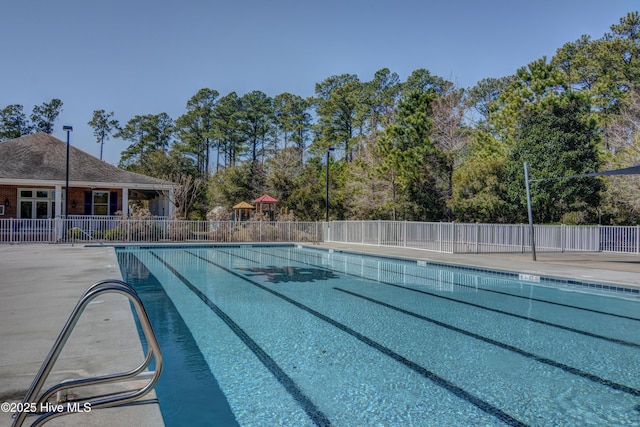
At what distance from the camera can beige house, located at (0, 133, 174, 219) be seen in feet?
72.8

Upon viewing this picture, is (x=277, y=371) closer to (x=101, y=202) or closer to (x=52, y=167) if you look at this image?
(x=101, y=202)

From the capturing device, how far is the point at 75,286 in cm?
764

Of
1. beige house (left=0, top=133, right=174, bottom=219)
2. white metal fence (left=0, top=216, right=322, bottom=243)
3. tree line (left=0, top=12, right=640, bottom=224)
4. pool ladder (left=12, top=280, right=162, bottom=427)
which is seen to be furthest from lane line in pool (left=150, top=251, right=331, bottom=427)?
beige house (left=0, top=133, right=174, bottom=219)

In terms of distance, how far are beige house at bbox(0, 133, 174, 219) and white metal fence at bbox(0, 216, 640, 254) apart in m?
2.15

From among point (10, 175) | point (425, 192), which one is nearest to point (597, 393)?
point (425, 192)

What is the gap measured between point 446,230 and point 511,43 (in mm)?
12099

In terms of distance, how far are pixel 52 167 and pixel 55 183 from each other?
2390mm

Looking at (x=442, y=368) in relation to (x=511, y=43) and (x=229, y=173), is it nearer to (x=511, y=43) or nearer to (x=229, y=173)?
(x=511, y=43)

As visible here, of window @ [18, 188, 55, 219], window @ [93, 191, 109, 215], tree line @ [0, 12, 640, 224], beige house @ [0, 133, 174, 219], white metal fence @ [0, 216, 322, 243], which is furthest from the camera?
window @ [93, 191, 109, 215]

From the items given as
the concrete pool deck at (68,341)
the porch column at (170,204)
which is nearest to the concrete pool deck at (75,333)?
the concrete pool deck at (68,341)

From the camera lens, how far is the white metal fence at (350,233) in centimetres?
1672

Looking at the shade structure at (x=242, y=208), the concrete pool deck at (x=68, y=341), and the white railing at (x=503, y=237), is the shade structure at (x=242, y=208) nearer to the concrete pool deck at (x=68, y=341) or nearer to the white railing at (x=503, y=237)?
the white railing at (x=503, y=237)

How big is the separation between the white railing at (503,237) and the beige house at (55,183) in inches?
536

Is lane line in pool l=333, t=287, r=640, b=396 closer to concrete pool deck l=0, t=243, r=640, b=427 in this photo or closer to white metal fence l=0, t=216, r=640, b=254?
concrete pool deck l=0, t=243, r=640, b=427
